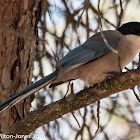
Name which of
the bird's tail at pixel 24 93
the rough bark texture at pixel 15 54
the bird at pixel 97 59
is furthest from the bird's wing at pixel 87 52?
the rough bark texture at pixel 15 54

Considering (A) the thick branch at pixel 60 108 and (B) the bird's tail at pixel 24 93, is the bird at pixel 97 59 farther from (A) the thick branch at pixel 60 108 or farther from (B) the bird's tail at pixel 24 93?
(A) the thick branch at pixel 60 108

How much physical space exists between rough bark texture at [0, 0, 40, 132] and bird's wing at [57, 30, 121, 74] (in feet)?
1.43

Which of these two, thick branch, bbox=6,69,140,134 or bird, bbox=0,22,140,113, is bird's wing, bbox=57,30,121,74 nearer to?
bird, bbox=0,22,140,113

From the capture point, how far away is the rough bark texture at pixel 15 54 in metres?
3.20

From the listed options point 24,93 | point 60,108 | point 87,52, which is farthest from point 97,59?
point 24,93

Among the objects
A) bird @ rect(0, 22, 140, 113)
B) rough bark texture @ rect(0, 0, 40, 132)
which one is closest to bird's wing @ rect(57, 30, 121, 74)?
bird @ rect(0, 22, 140, 113)

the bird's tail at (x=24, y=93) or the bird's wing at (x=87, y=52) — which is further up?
the bird's wing at (x=87, y=52)

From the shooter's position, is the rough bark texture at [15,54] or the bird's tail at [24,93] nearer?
the bird's tail at [24,93]

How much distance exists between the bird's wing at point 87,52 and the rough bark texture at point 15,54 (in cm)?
44

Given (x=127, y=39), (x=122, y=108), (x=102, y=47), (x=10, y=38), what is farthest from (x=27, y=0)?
(x=122, y=108)

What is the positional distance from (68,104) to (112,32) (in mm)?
1439

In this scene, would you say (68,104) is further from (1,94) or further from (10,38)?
(10,38)

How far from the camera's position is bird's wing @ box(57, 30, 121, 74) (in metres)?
3.23

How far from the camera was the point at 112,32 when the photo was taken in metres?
3.79
